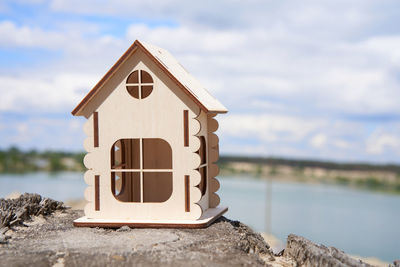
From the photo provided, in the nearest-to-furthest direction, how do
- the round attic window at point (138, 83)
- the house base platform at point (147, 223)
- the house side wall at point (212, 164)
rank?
the house base platform at point (147, 223), the round attic window at point (138, 83), the house side wall at point (212, 164)

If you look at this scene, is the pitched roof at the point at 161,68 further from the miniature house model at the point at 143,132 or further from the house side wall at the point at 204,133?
the house side wall at the point at 204,133

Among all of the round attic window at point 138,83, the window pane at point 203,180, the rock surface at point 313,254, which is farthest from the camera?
the window pane at point 203,180

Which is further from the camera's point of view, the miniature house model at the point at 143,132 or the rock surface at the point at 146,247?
the miniature house model at the point at 143,132

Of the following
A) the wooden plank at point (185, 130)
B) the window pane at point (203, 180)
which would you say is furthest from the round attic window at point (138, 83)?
the window pane at point (203, 180)

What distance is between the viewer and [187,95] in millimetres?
8078

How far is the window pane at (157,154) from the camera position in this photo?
10.1 meters

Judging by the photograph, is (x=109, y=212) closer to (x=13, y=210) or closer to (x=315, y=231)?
(x=13, y=210)

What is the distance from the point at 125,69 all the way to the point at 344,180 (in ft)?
226

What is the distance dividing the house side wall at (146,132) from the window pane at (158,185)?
1.76 meters

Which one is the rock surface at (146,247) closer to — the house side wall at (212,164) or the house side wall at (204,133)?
the house side wall at (204,133)

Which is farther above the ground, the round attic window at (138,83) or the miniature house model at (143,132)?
the round attic window at (138,83)

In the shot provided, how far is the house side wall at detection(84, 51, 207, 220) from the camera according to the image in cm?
810

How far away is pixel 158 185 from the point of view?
33.0 feet

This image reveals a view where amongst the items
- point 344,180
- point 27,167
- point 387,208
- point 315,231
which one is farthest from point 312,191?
point 27,167
